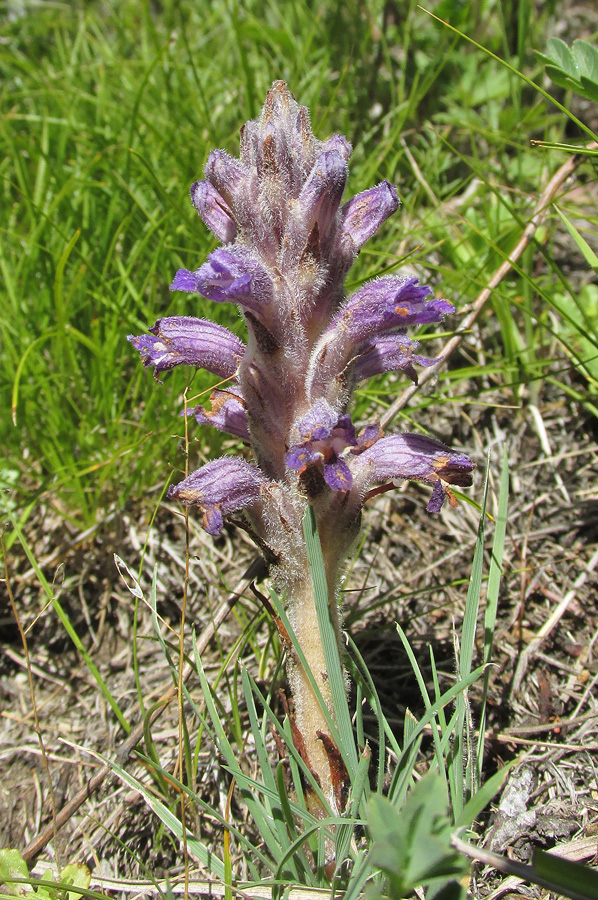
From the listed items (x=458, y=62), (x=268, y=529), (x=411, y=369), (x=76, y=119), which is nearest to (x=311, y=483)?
(x=268, y=529)

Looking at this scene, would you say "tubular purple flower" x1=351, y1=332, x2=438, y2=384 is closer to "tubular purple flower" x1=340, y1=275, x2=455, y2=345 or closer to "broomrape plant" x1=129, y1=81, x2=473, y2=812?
"broomrape plant" x1=129, y1=81, x2=473, y2=812

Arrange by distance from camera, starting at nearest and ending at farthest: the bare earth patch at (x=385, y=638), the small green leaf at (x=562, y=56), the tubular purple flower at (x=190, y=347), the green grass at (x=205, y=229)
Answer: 1. the tubular purple flower at (x=190, y=347)
2. the bare earth patch at (x=385, y=638)
3. the small green leaf at (x=562, y=56)
4. the green grass at (x=205, y=229)

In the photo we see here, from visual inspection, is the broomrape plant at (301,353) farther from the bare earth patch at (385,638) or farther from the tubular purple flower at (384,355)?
the bare earth patch at (385,638)

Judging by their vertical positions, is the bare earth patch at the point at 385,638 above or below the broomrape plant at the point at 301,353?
below

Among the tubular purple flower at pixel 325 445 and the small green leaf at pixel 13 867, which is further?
the small green leaf at pixel 13 867

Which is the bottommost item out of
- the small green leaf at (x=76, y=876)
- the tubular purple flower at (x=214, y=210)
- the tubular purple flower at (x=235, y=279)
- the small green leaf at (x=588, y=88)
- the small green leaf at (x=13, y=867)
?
the small green leaf at (x=76, y=876)

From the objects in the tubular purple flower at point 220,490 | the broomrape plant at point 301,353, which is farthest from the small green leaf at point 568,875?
the tubular purple flower at point 220,490

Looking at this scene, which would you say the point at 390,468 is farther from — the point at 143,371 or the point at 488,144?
the point at 488,144
